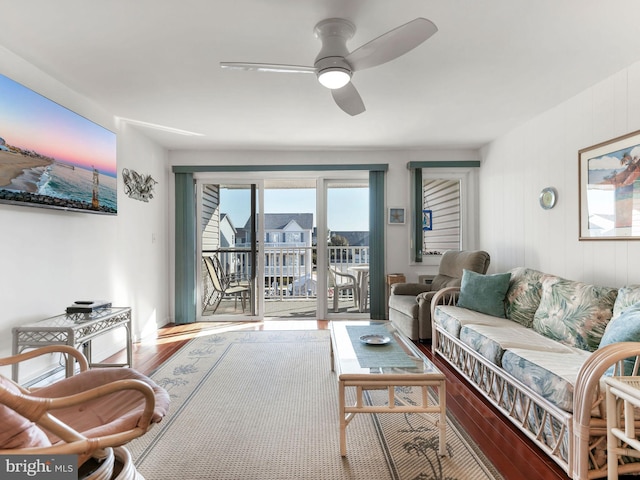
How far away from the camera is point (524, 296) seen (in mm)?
3051

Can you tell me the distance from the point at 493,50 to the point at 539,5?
1.52 feet

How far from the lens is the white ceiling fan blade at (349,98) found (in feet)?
7.69

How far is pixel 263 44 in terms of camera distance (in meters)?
2.26

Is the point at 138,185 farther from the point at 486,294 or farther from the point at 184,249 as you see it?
the point at 486,294

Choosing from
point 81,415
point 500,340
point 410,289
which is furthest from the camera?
point 410,289

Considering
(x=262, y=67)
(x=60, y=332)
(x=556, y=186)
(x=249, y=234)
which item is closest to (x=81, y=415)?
(x=60, y=332)

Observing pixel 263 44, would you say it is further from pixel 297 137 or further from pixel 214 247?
pixel 214 247

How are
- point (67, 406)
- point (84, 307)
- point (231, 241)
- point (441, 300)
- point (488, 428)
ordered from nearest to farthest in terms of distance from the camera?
1. point (67, 406)
2. point (488, 428)
3. point (84, 307)
4. point (441, 300)
5. point (231, 241)

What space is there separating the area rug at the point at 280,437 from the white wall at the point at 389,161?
2.39 meters

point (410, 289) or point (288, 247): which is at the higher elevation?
point (288, 247)

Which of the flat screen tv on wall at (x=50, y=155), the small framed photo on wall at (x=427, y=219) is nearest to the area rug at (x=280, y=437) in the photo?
the flat screen tv on wall at (x=50, y=155)

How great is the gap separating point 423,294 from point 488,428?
6.02 feet

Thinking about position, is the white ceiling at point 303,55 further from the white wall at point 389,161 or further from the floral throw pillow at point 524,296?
the floral throw pillow at point 524,296

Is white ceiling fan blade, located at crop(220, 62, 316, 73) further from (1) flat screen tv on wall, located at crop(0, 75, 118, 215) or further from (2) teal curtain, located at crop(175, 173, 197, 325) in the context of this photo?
(2) teal curtain, located at crop(175, 173, 197, 325)
